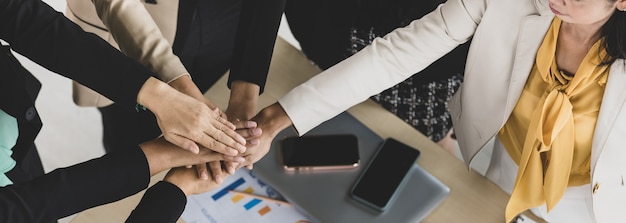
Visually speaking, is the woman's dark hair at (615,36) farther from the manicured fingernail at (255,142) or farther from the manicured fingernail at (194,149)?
the manicured fingernail at (194,149)

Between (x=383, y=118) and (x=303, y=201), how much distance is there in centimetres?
27

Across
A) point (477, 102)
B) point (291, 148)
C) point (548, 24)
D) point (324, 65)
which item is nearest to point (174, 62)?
point (291, 148)

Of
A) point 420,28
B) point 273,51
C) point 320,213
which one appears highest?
point 420,28

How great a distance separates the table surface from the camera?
1395mm

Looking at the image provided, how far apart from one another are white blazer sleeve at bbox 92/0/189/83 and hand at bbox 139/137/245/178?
0.15 meters

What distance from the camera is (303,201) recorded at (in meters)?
1.38

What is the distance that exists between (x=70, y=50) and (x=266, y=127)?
0.40 meters

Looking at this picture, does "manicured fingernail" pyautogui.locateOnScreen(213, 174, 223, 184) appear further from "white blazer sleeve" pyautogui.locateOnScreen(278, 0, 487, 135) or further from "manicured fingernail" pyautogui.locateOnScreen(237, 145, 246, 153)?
"white blazer sleeve" pyautogui.locateOnScreen(278, 0, 487, 135)

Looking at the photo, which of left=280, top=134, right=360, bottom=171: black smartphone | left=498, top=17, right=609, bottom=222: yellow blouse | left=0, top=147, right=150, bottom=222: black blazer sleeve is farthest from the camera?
left=280, top=134, right=360, bottom=171: black smartphone

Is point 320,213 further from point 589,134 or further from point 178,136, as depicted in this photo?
point 589,134

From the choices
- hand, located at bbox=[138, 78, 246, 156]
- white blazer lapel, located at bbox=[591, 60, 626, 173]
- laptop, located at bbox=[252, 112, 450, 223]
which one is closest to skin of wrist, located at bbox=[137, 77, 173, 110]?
hand, located at bbox=[138, 78, 246, 156]

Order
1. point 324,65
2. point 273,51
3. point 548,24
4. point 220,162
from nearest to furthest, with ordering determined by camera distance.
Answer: point 548,24 < point 220,162 < point 273,51 < point 324,65

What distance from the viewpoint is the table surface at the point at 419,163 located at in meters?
1.39

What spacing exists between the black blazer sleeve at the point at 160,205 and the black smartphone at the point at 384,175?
12.7 inches
